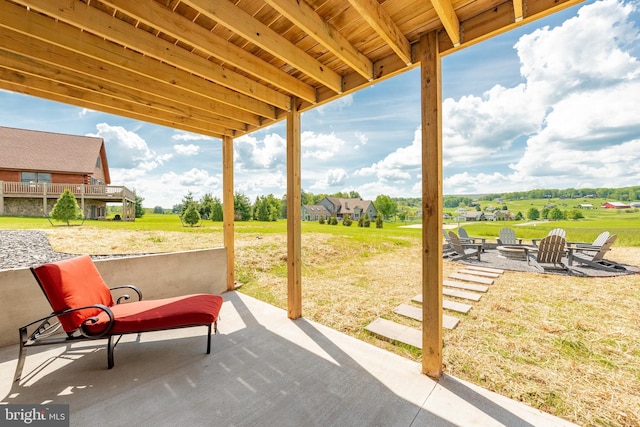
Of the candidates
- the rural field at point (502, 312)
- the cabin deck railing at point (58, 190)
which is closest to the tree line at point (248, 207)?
the rural field at point (502, 312)

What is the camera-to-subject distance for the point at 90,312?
2.39m

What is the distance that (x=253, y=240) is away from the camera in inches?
332

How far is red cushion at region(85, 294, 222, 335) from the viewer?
2.23 meters

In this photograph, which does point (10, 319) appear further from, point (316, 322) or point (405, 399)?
point (405, 399)

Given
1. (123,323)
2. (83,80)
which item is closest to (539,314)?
(123,323)

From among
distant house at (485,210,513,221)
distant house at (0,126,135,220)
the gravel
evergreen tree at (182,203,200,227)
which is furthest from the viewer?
distant house at (485,210,513,221)

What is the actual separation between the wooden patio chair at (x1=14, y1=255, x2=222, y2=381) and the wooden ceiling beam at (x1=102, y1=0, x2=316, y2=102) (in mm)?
2302

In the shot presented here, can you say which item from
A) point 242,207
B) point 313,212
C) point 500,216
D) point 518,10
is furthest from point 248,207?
point 518,10

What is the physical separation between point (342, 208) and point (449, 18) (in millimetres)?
39337

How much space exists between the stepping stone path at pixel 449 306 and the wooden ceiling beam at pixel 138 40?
3.29 metres

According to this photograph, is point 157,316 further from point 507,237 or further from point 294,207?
point 507,237

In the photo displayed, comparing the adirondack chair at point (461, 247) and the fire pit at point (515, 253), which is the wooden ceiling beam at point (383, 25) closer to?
the adirondack chair at point (461, 247)

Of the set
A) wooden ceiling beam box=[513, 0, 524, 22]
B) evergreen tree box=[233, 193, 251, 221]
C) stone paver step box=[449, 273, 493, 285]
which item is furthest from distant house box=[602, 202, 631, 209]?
evergreen tree box=[233, 193, 251, 221]

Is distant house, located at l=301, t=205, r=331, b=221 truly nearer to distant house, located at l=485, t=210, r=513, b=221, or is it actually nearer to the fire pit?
distant house, located at l=485, t=210, r=513, b=221
